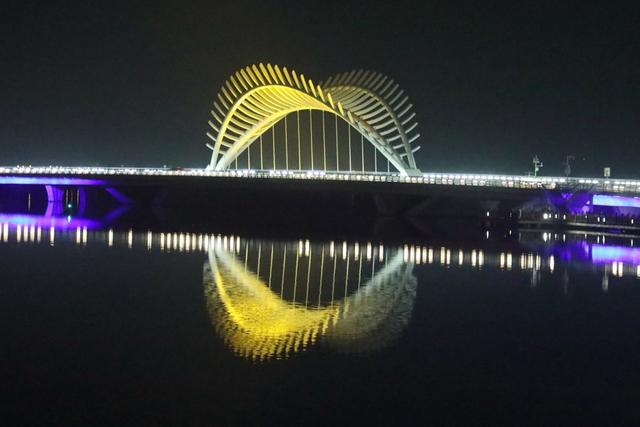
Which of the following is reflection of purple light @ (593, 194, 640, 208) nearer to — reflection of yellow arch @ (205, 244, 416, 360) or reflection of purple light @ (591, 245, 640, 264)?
reflection of purple light @ (591, 245, 640, 264)

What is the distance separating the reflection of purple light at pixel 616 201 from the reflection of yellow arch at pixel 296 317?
36.0 metres

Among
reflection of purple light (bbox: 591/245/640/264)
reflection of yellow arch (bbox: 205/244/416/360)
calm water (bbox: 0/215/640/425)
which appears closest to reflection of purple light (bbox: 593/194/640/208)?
reflection of purple light (bbox: 591/245/640/264)

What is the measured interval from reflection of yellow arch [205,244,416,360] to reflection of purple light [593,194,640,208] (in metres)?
36.0

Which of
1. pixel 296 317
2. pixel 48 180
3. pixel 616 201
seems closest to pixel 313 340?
pixel 296 317

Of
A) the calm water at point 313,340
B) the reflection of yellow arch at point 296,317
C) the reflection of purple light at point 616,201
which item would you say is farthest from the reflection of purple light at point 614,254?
the reflection of purple light at point 616,201

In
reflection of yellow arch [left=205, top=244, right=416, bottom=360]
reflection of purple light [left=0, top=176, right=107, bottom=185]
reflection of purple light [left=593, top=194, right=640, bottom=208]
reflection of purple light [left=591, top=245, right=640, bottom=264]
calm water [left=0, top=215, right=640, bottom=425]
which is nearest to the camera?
calm water [left=0, top=215, right=640, bottom=425]

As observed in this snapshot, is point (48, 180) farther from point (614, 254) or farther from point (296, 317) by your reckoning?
point (296, 317)

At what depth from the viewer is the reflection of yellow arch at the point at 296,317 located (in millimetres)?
16812

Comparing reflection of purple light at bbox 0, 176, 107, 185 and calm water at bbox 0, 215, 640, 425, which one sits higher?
reflection of purple light at bbox 0, 176, 107, 185

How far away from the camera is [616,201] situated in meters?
58.5

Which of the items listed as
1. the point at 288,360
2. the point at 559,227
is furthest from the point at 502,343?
the point at 559,227

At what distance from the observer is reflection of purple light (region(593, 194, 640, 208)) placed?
5772 cm

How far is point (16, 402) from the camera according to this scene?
1255 cm

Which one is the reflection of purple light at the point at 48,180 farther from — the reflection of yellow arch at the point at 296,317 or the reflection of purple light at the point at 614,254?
the reflection of yellow arch at the point at 296,317
